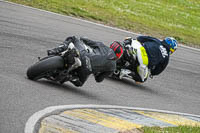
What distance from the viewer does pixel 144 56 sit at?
1053 cm

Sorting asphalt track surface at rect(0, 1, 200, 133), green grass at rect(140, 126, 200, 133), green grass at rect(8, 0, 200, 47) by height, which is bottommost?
green grass at rect(8, 0, 200, 47)

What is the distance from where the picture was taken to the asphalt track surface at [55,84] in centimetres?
672

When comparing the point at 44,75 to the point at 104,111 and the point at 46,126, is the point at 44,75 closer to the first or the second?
the point at 104,111

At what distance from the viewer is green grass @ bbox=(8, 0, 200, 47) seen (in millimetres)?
20047

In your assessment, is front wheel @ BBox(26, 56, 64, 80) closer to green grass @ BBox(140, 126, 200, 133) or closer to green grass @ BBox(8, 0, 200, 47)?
green grass @ BBox(140, 126, 200, 133)

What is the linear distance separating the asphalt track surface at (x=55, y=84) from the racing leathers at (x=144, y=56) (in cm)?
37

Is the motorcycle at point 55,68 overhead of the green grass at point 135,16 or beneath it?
overhead

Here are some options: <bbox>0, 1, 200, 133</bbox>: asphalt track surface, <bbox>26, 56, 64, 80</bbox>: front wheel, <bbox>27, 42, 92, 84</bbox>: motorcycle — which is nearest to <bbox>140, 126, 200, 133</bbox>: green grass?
<bbox>0, 1, 200, 133</bbox>: asphalt track surface

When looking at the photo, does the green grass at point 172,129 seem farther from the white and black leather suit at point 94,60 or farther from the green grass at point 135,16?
the green grass at point 135,16

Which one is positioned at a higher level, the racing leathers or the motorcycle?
the motorcycle

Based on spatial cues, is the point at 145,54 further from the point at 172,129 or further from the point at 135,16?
the point at 135,16

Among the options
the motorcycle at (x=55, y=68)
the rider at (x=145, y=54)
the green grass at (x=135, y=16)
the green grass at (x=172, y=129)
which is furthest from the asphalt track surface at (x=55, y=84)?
the green grass at (x=135, y=16)

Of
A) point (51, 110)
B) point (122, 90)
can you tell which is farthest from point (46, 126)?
point (122, 90)

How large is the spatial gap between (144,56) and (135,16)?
44.7ft
